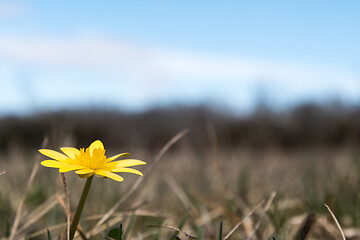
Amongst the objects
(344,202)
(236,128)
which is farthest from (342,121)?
(344,202)

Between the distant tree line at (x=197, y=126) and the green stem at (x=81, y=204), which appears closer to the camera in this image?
the green stem at (x=81, y=204)

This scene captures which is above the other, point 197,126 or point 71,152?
point 71,152

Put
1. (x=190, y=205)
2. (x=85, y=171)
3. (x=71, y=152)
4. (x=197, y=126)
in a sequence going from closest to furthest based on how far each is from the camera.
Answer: (x=85, y=171)
(x=71, y=152)
(x=190, y=205)
(x=197, y=126)

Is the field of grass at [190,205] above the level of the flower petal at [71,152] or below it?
below

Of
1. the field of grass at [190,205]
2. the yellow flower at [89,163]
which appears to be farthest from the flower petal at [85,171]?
the field of grass at [190,205]

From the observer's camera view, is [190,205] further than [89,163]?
Yes

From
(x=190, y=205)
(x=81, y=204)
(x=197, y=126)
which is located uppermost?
Answer: (x=81, y=204)

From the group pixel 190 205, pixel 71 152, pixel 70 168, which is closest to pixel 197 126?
pixel 190 205

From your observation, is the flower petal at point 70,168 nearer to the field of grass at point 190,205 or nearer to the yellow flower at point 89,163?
the yellow flower at point 89,163

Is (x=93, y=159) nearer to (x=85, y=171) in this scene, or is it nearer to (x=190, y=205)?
(x=85, y=171)

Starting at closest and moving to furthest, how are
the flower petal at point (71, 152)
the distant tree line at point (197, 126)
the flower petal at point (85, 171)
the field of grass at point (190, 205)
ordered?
the flower petal at point (85, 171) → the flower petal at point (71, 152) → the field of grass at point (190, 205) → the distant tree line at point (197, 126)
